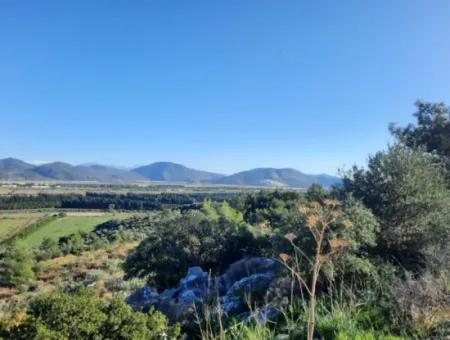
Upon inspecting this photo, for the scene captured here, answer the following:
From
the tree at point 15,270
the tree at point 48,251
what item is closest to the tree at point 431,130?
the tree at point 15,270

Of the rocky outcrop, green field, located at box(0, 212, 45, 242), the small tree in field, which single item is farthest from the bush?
green field, located at box(0, 212, 45, 242)

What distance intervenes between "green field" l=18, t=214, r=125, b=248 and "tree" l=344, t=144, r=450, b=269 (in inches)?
2214

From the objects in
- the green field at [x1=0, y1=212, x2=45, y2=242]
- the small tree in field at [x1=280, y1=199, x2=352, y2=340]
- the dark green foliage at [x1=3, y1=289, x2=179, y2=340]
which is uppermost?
the small tree in field at [x1=280, y1=199, x2=352, y2=340]

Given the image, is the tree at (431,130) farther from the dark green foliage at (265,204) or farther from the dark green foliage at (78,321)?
the dark green foliage at (78,321)

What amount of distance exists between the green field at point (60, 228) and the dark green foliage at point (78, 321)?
5824 cm

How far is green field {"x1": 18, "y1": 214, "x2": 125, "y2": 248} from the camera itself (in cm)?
6163

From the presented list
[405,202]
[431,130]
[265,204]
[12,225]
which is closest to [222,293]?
[405,202]

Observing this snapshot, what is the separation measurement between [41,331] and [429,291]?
4.91 m

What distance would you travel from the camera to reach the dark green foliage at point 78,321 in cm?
492

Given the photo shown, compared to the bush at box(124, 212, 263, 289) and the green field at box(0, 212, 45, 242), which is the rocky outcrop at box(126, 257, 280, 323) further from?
the green field at box(0, 212, 45, 242)

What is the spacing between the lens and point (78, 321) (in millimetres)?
5059

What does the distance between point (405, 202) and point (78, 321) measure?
27.3 feet

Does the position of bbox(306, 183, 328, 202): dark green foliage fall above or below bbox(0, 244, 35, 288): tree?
above

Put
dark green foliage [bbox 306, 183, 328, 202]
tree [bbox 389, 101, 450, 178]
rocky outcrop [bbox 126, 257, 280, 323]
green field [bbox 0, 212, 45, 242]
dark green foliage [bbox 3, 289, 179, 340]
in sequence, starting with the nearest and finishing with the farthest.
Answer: dark green foliage [bbox 3, 289, 179, 340]
rocky outcrop [bbox 126, 257, 280, 323]
dark green foliage [bbox 306, 183, 328, 202]
tree [bbox 389, 101, 450, 178]
green field [bbox 0, 212, 45, 242]
